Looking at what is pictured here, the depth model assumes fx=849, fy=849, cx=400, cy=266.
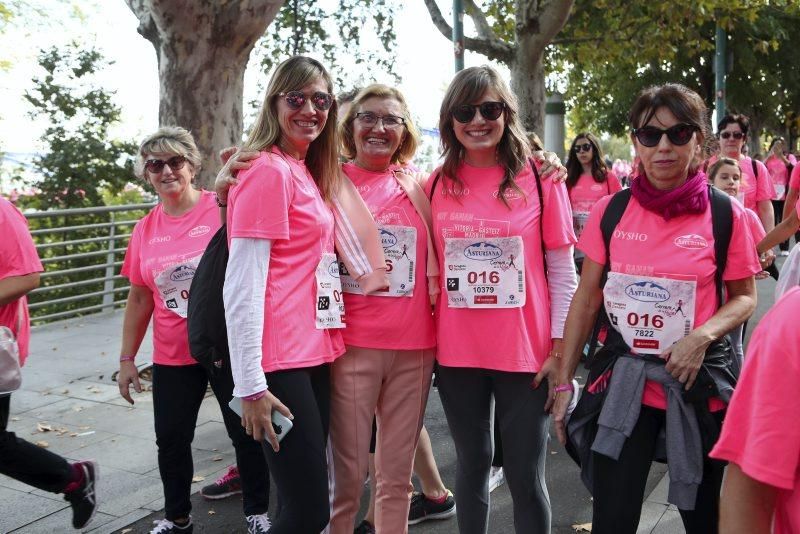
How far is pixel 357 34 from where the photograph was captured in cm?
1095

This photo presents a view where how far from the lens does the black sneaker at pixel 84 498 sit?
4.07 metres

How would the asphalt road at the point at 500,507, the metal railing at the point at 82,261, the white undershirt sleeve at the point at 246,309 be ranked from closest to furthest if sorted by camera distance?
the white undershirt sleeve at the point at 246,309, the asphalt road at the point at 500,507, the metal railing at the point at 82,261

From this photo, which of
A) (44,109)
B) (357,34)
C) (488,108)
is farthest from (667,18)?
(488,108)

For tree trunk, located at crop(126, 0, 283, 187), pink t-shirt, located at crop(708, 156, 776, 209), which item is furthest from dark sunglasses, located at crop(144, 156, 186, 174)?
pink t-shirt, located at crop(708, 156, 776, 209)

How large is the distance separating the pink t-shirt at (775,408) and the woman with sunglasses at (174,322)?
252 centimetres

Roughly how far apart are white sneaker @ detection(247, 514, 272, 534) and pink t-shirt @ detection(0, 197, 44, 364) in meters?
1.26

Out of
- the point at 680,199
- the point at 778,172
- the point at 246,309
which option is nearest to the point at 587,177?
the point at 680,199

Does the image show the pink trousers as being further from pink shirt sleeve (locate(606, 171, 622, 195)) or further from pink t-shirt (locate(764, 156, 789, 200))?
pink t-shirt (locate(764, 156, 789, 200))

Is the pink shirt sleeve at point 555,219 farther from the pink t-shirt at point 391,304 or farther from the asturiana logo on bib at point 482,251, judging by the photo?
the pink t-shirt at point 391,304

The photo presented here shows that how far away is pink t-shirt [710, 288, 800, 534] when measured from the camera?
1.44 meters

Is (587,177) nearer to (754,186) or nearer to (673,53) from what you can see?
(754,186)

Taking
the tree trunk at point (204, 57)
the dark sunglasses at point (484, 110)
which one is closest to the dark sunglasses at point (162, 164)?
the dark sunglasses at point (484, 110)

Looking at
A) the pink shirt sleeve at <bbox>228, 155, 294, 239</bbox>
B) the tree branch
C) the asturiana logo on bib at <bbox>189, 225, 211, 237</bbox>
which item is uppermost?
the tree branch

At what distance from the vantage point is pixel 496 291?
10.3 feet
